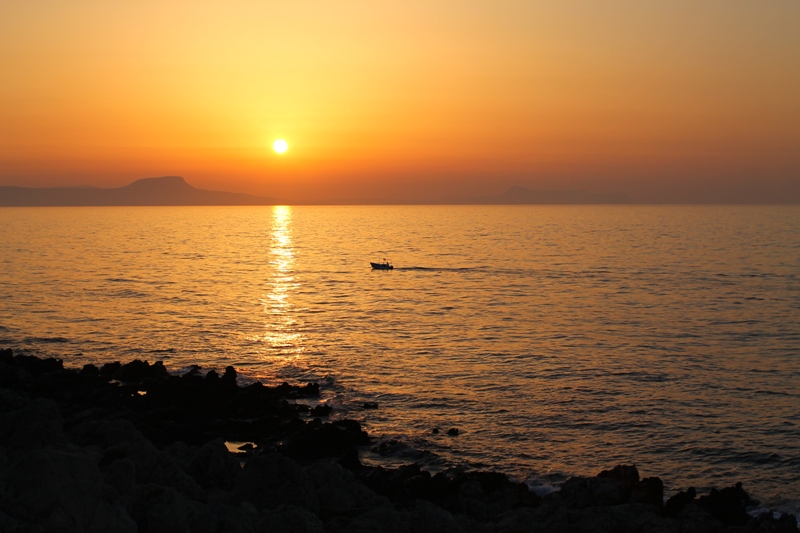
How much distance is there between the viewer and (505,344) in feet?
136

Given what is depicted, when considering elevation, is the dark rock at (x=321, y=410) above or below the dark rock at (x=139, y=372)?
below

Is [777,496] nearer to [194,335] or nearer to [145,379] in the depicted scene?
[145,379]

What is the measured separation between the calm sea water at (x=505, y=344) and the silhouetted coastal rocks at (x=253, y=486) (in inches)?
117

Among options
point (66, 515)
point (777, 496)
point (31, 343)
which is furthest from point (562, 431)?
point (31, 343)

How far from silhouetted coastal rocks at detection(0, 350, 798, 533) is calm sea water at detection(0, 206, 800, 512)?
2968 mm

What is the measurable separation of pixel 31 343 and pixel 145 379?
1406cm

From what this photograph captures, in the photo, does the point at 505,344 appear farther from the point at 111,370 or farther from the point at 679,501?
the point at 679,501

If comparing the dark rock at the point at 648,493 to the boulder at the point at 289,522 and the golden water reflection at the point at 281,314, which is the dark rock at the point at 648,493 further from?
the golden water reflection at the point at 281,314

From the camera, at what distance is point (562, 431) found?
26.2 metres

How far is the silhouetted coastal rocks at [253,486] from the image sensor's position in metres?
13.2

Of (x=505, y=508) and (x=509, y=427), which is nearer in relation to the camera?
(x=505, y=508)

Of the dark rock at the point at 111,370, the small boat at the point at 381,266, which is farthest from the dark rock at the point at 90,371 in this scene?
the small boat at the point at 381,266

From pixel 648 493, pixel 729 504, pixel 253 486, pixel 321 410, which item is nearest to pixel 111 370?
pixel 321 410

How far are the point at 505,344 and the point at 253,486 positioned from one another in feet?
88.0
